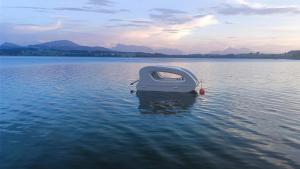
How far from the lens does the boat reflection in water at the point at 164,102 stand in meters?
27.1

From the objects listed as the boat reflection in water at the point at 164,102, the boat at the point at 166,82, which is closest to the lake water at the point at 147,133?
the boat reflection in water at the point at 164,102

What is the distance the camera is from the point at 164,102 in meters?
31.2

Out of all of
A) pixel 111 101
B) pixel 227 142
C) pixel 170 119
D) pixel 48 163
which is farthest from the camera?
pixel 111 101

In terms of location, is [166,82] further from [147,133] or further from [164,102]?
[147,133]

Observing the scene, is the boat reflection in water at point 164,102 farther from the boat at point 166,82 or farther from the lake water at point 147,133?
the boat at point 166,82

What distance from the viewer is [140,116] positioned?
956 inches

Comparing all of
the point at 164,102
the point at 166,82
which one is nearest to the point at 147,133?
the point at 164,102

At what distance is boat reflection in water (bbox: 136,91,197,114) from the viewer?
27061 millimetres

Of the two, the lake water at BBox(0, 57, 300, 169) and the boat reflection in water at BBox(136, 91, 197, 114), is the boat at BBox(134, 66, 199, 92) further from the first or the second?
the lake water at BBox(0, 57, 300, 169)

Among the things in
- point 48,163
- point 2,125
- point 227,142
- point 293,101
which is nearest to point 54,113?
point 2,125

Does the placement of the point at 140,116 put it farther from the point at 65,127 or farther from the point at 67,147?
the point at 67,147

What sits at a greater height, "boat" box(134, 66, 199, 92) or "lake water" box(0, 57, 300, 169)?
"boat" box(134, 66, 199, 92)

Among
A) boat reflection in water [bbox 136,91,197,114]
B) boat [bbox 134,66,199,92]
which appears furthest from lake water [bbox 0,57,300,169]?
boat [bbox 134,66,199,92]

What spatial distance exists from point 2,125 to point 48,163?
8644 millimetres
